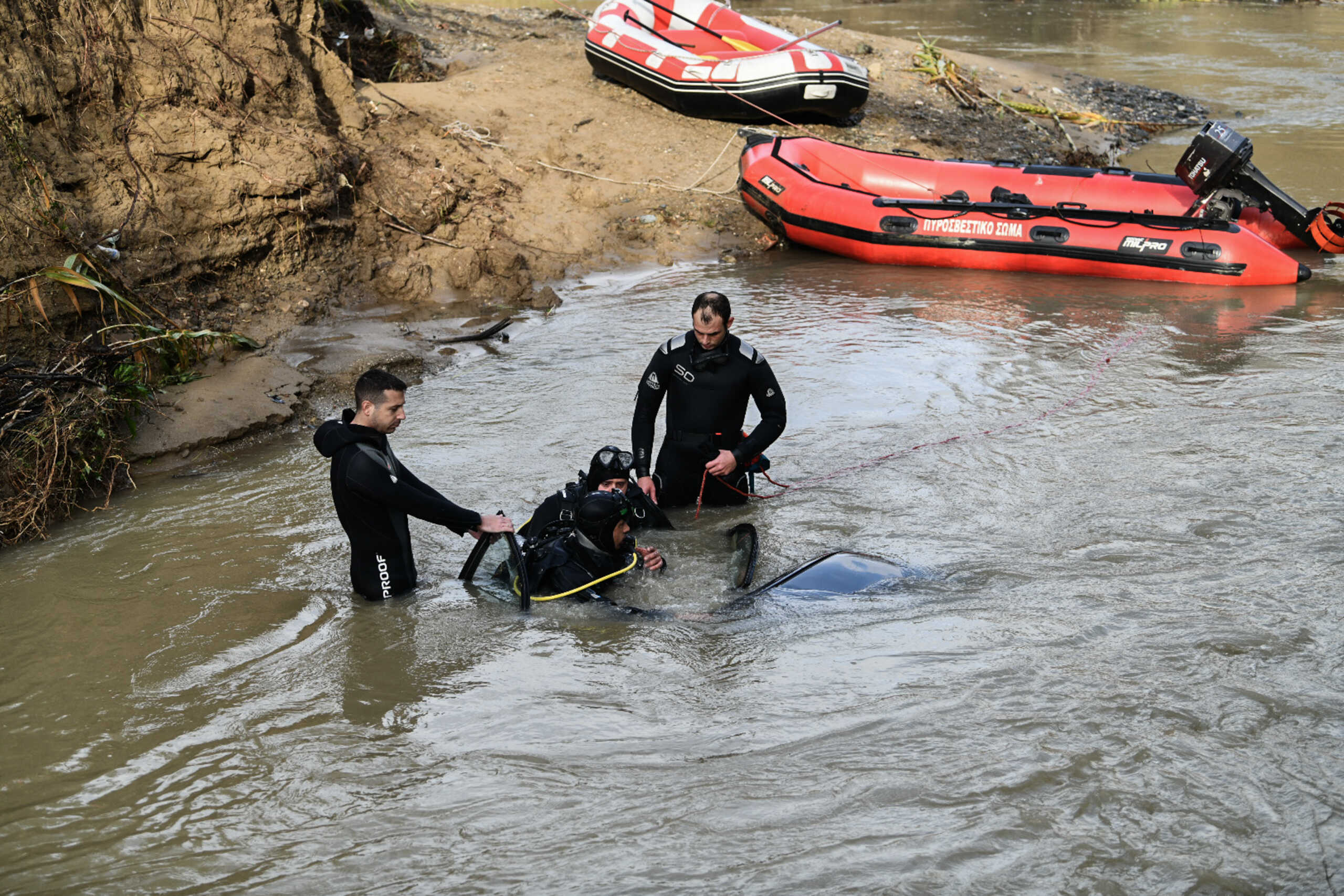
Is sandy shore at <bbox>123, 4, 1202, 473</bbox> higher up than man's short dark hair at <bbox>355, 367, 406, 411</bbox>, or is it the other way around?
sandy shore at <bbox>123, 4, 1202, 473</bbox>

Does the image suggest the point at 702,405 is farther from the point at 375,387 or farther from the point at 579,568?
the point at 375,387

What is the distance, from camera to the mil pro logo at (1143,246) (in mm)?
10672

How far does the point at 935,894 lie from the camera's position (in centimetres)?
317

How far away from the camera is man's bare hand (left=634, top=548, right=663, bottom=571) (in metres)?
4.96

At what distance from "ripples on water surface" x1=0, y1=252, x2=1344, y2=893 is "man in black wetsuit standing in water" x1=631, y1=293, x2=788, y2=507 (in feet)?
1.21

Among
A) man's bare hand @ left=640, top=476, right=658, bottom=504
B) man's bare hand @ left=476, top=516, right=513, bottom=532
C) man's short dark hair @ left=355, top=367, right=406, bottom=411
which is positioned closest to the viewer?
man's short dark hair @ left=355, top=367, right=406, bottom=411

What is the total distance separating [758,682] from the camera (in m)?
4.32

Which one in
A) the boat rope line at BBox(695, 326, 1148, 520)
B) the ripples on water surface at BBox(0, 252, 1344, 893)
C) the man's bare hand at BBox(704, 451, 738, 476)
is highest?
the man's bare hand at BBox(704, 451, 738, 476)

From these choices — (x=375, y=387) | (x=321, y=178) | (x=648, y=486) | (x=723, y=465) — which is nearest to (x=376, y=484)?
(x=375, y=387)

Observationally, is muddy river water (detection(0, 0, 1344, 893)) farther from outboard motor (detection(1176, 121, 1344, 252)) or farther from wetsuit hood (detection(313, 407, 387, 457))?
outboard motor (detection(1176, 121, 1344, 252))

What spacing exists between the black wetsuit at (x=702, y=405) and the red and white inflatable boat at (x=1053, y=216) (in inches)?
250

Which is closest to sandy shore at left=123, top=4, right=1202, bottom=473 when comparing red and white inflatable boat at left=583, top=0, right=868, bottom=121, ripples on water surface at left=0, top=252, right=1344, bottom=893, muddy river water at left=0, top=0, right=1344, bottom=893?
red and white inflatable boat at left=583, top=0, right=868, bottom=121

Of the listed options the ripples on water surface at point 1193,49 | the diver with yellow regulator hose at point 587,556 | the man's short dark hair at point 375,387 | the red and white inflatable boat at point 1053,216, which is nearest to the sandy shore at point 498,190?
the red and white inflatable boat at point 1053,216

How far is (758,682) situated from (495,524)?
4.33 ft
